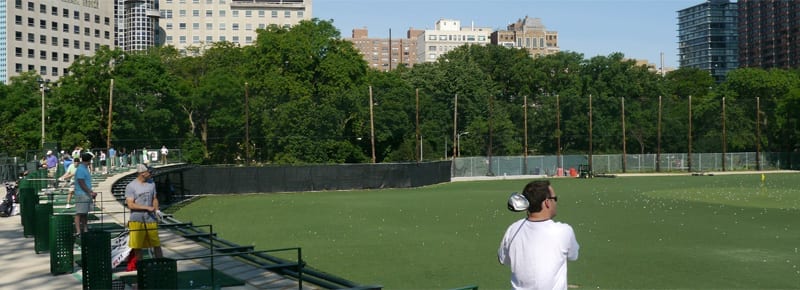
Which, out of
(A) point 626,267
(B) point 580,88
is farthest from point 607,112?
(A) point 626,267

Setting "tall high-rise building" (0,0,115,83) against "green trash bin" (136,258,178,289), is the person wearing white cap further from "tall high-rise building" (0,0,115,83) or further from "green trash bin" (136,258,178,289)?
"tall high-rise building" (0,0,115,83)

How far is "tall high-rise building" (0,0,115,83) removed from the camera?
14312 cm

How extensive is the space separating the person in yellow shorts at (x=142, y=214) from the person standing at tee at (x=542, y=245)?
8299 mm

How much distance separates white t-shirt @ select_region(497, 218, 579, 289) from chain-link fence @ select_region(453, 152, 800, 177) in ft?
226

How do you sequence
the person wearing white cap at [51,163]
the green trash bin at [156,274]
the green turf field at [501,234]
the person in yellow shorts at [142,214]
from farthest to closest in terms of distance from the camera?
the person wearing white cap at [51,163] → the green turf field at [501,234] → the person in yellow shorts at [142,214] → the green trash bin at [156,274]

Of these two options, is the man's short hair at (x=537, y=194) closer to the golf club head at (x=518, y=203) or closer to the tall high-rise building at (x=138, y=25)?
the golf club head at (x=518, y=203)

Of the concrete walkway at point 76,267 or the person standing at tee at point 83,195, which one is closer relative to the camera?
the concrete walkway at point 76,267

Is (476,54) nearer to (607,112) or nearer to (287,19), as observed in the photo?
(607,112)

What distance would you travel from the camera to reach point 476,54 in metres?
120

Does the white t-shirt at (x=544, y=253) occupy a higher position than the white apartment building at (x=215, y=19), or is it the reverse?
the white apartment building at (x=215, y=19)

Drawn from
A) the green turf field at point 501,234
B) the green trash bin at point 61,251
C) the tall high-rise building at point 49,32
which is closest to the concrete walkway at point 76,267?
the green trash bin at point 61,251

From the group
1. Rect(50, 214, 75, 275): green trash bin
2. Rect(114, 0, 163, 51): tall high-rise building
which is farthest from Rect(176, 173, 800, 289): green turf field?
Rect(114, 0, 163, 51): tall high-rise building

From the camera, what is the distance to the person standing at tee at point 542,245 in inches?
246

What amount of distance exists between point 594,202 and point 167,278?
3094 centimetres
